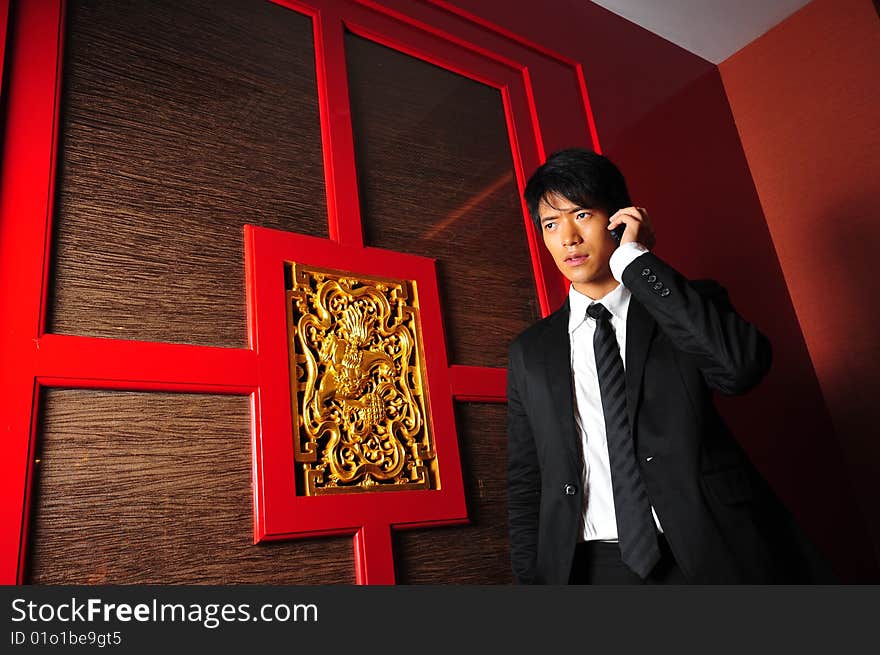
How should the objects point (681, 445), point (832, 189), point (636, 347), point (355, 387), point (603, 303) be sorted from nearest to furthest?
point (681, 445) → point (636, 347) → point (603, 303) → point (355, 387) → point (832, 189)

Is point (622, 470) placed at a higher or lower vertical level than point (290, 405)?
lower

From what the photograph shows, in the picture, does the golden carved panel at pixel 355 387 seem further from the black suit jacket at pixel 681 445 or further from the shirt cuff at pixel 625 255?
the shirt cuff at pixel 625 255

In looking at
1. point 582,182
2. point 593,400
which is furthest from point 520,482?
point 582,182

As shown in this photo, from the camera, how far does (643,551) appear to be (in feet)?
3.23

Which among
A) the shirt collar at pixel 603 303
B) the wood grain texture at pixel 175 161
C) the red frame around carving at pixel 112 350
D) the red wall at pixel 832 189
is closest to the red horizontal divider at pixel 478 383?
the red frame around carving at pixel 112 350

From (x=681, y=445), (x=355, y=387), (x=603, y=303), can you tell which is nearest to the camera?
(x=681, y=445)

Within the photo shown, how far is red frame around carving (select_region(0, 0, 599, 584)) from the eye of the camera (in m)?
1.01

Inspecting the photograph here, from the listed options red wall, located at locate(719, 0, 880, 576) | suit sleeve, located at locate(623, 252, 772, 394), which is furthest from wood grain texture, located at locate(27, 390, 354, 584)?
red wall, located at locate(719, 0, 880, 576)

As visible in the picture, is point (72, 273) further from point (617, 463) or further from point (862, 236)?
point (862, 236)

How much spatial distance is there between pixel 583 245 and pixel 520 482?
1.59 ft

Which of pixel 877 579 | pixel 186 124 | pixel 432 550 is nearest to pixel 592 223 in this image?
pixel 432 550

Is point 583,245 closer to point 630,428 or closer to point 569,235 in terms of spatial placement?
point 569,235

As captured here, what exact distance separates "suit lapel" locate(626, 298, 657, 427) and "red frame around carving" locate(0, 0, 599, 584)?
484mm

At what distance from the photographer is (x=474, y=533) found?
1.43 metres
